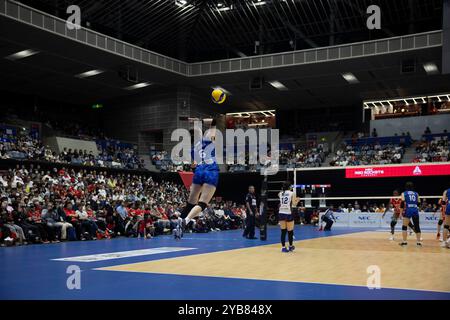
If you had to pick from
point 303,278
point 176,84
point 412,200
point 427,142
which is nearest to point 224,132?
point 176,84

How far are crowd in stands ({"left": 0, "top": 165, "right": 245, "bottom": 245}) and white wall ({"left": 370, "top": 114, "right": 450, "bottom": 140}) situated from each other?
1548cm

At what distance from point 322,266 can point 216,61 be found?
2505 cm

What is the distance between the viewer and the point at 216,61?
1283 inches

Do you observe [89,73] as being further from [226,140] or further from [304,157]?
[304,157]

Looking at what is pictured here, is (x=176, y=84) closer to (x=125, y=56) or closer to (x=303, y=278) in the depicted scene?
(x=125, y=56)

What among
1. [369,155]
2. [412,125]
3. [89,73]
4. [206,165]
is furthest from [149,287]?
[412,125]

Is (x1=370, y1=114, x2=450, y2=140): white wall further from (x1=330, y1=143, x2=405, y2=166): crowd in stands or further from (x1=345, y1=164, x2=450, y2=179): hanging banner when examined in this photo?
(x1=345, y1=164, x2=450, y2=179): hanging banner

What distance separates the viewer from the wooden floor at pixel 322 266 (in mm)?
7593

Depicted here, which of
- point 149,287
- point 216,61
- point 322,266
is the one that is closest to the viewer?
point 149,287

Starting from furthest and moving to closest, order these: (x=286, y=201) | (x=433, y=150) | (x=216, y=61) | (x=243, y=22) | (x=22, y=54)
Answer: (x=216, y=61) < (x=243, y=22) < (x=433, y=150) < (x=22, y=54) < (x=286, y=201)

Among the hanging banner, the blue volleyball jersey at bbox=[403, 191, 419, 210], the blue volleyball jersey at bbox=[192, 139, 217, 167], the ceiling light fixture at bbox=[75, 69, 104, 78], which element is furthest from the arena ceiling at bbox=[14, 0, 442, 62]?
the blue volleyball jersey at bbox=[192, 139, 217, 167]

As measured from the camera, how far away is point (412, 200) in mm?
14234

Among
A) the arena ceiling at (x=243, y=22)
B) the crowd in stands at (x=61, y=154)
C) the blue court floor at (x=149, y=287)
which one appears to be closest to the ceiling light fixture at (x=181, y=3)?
the arena ceiling at (x=243, y=22)
